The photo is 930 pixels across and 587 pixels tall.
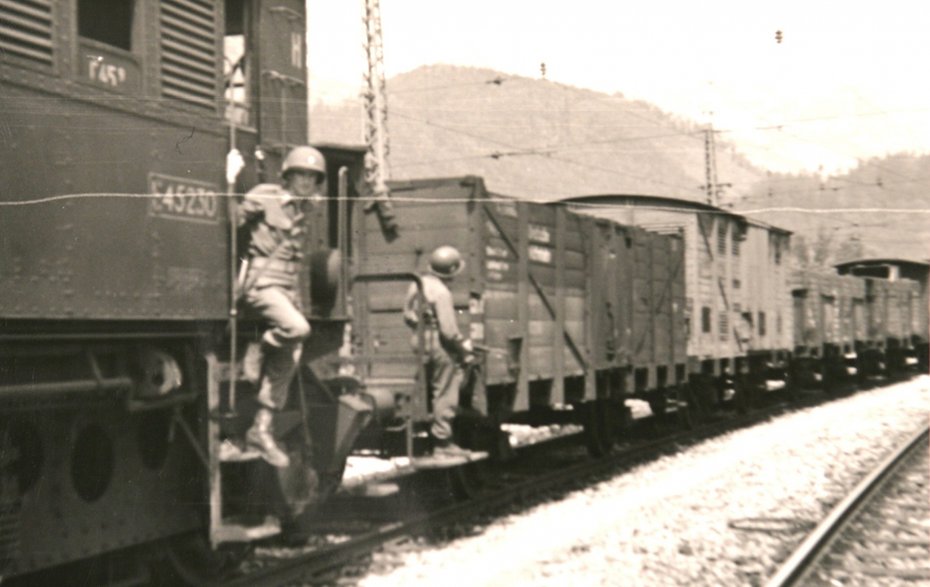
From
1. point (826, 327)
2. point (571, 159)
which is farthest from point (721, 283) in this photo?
point (571, 159)

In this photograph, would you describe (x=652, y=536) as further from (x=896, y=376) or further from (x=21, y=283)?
(x=896, y=376)

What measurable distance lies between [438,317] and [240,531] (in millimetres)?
3469

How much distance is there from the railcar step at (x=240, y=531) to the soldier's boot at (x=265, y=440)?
37cm

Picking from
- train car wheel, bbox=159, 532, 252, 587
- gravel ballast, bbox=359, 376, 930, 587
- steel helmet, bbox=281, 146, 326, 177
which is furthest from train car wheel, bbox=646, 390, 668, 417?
steel helmet, bbox=281, 146, 326, 177

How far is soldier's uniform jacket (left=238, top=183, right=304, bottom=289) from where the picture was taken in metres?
6.60

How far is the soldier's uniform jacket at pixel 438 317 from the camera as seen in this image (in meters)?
9.17

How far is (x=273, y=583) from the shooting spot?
270 inches

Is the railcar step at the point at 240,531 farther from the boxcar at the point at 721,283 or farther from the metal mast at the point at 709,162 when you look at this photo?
the metal mast at the point at 709,162

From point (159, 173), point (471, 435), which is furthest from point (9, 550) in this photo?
point (471, 435)

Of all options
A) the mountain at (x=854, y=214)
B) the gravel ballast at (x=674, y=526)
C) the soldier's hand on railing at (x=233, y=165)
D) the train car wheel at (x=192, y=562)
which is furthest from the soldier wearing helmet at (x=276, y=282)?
the mountain at (x=854, y=214)

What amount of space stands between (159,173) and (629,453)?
875 cm

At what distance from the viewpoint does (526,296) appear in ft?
36.6

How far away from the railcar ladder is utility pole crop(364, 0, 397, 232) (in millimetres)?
2092

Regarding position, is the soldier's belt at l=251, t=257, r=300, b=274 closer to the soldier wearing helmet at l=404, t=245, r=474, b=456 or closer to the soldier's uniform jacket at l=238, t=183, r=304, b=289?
the soldier's uniform jacket at l=238, t=183, r=304, b=289
